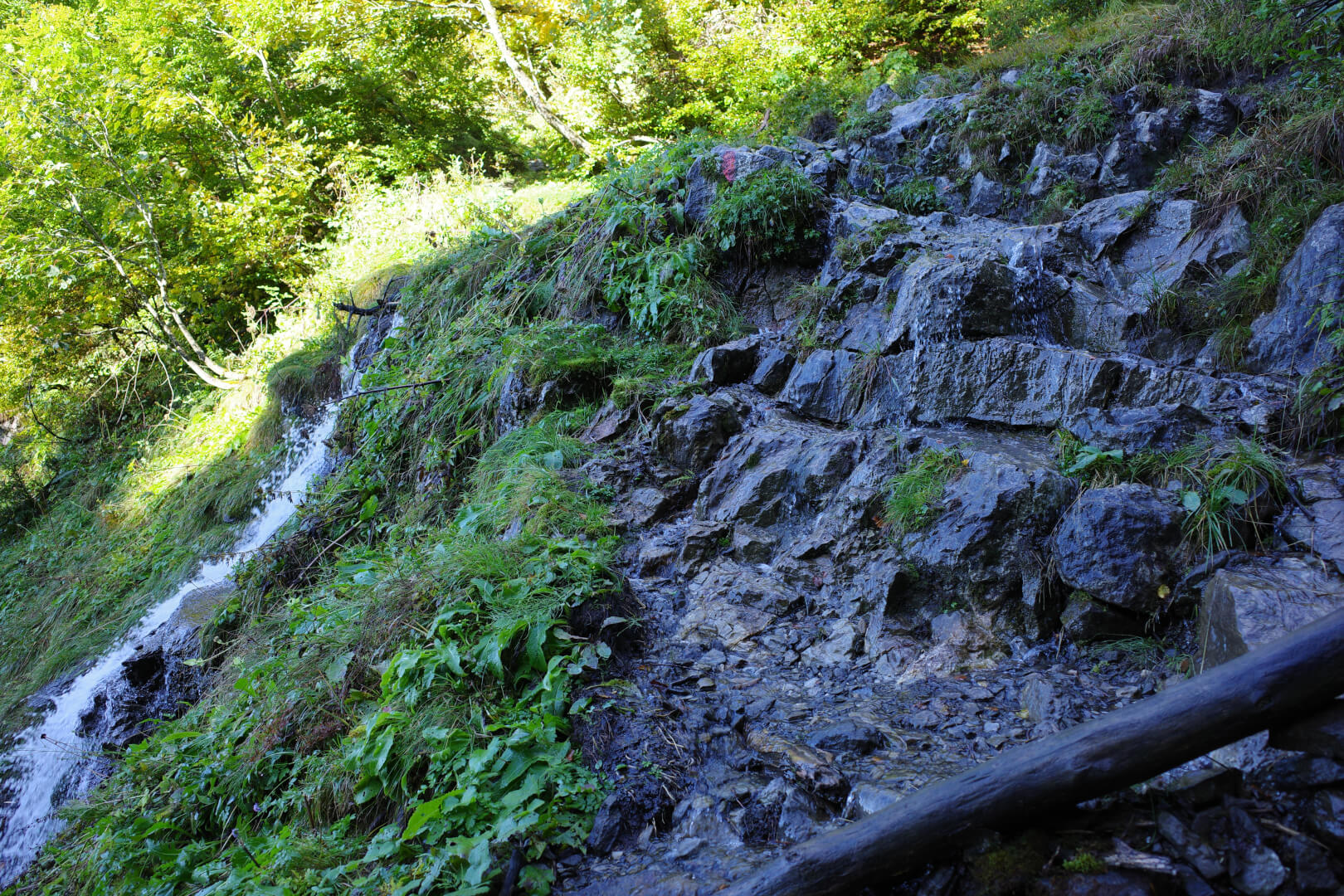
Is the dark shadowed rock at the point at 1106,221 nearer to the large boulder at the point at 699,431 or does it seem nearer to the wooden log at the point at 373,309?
the large boulder at the point at 699,431

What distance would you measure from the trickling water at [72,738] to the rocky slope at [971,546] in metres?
3.72

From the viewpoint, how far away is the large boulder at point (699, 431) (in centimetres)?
493

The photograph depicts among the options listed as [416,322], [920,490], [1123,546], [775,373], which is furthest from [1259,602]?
[416,322]

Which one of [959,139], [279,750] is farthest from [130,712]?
[959,139]

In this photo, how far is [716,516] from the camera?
4508 mm

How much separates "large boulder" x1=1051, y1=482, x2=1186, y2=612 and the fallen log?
1.12m

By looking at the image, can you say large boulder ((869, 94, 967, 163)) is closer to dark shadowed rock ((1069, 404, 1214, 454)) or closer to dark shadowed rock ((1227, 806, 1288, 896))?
dark shadowed rock ((1069, 404, 1214, 454))

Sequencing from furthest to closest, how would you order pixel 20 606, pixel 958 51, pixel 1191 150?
pixel 958 51
pixel 20 606
pixel 1191 150

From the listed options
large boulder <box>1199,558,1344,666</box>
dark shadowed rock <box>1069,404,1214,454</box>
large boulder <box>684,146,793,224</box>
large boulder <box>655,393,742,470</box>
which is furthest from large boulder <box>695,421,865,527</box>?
large boulder <box>684,146,793,224</box>

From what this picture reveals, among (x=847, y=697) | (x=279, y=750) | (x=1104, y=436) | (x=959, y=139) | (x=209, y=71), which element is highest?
(x=209, y=71)


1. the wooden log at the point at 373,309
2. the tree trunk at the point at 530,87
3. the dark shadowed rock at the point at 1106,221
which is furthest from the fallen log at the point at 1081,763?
the tree trunk at the point at 530,87

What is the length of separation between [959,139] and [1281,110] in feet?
8.04

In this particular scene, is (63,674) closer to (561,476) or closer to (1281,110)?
(561,476)

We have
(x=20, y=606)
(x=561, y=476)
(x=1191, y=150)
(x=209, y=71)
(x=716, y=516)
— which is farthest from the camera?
(x=209, y=71)
